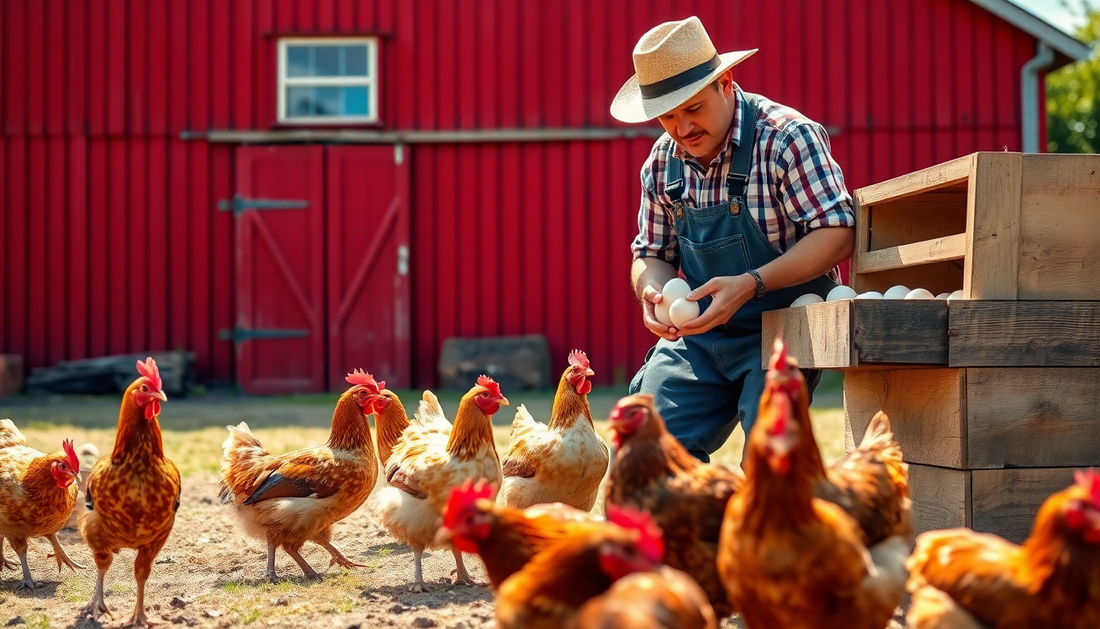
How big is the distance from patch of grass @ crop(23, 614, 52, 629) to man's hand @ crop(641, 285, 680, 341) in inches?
105

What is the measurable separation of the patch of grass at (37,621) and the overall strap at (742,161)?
10.6ft

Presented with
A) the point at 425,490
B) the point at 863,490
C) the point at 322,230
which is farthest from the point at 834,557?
the point at 322,230

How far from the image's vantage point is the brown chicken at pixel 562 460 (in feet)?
17.4

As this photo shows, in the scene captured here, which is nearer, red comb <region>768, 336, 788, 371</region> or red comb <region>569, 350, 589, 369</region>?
red comb <region>768, 336, 788, 371</region>

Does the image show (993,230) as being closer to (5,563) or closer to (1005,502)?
(1005,502)

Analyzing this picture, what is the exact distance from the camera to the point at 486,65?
14547 millimetres

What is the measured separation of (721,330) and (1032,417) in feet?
4.43

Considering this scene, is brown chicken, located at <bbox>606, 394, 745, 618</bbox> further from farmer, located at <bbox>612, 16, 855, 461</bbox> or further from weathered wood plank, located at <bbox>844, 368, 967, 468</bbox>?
farmer, located at <bbox>612, 16, 855, 461</bbox>

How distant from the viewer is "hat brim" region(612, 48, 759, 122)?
14.7ft

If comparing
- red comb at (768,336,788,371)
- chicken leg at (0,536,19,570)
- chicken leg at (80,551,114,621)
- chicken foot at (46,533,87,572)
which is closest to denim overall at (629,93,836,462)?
red comb at (768,336,788,371)

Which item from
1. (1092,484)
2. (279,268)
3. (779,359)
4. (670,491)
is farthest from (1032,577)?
(279,268)

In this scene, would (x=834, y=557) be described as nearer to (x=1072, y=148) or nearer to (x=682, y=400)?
(x=682, y=400)

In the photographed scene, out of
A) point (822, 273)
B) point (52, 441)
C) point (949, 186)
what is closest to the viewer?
point (949, 186)

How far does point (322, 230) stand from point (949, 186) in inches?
442
